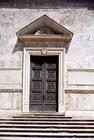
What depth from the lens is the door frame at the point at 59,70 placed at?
12.5 meters

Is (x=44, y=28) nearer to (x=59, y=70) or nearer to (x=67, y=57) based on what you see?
(x=67, y=57)

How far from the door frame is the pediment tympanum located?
1.16 feet

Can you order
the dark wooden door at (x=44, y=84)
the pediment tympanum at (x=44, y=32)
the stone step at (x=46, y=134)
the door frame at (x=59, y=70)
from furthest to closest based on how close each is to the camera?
the dark wooden door at (x=44, y=84), the pediment tympanum at (x=44, y=32), the door frame at (x=59, y=70), the stone step at (x=46, y=134)

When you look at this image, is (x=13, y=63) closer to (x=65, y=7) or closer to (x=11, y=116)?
(x=11, y=116)

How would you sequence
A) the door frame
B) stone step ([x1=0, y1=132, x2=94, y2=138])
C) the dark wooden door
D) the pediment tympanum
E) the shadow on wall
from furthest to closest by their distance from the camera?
the shadow on wall, the dark wooden door, the pediment tympanum, the door frame, stone step ([x1=0, y1=132, x2=94, y2=138])

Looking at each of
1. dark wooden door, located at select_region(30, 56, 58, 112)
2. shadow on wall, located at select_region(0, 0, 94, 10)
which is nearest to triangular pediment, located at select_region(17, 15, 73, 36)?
shadow on wall, located at select_region(0, 0, 94, 10)

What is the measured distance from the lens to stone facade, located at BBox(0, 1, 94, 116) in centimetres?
1251

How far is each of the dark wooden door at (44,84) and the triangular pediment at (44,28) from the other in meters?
0.90

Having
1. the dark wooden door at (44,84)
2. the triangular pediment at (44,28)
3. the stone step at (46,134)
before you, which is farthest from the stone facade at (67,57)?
the stone step at (46,134)

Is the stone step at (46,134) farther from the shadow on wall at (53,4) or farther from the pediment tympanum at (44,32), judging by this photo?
the shadow on wall at (53,4)

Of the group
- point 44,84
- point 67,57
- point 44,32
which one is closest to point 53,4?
point 44,32

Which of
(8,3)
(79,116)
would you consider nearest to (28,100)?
(79,116)

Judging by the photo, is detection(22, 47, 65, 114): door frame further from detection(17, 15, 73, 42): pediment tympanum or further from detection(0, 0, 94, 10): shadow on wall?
detection(0, 0, 94, 10): shadow on wall

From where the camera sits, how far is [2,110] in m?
12.5
